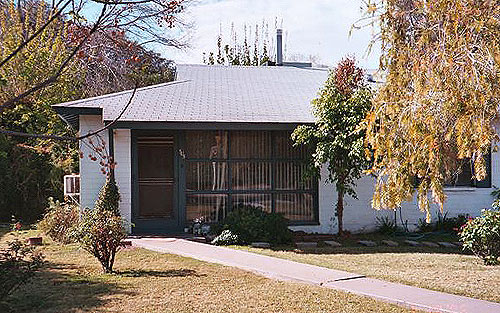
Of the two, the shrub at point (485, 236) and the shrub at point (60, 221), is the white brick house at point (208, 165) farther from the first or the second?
the shrub at point (485, 236)

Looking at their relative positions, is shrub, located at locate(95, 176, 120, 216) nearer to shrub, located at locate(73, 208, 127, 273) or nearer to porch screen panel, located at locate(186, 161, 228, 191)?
porch screen panel, located at locate(186, 161, 228, 191)

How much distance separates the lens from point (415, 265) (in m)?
10.1

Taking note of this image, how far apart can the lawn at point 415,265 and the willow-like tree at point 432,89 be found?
5.73 ft

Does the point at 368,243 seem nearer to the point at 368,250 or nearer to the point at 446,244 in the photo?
the point at 368,250

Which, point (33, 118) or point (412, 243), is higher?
point (33, 118)

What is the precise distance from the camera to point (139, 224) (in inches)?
533

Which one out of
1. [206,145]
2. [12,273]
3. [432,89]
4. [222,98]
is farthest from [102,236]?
[222,98]

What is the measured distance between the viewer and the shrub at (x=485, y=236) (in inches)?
391

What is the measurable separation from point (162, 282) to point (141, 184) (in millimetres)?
5856

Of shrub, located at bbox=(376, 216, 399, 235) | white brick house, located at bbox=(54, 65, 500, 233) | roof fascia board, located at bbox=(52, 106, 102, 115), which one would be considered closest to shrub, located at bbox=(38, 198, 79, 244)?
white brick house, located at bbox=(54, 65, 500, 233)

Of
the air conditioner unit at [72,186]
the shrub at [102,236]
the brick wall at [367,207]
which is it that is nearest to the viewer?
the shrub at [102,236]

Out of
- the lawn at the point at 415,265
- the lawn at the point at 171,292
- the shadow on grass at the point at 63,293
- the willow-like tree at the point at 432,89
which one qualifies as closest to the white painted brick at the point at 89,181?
the lawn at the point at 171,292

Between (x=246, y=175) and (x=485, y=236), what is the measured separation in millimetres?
5770

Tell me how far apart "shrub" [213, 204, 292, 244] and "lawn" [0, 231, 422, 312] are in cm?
255
